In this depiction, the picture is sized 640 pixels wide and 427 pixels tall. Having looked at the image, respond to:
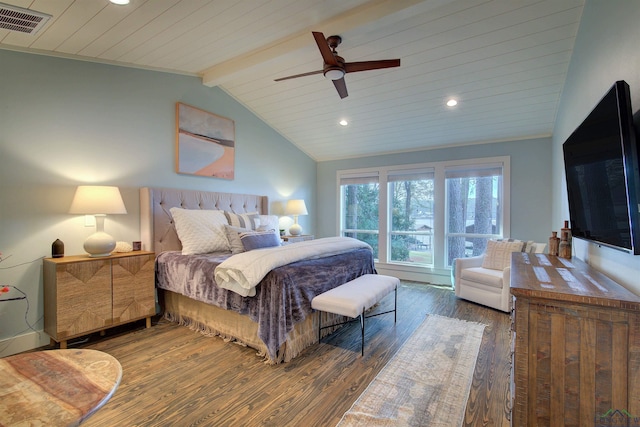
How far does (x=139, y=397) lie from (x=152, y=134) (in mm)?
2773

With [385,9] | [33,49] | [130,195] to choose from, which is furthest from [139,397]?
[385,9]

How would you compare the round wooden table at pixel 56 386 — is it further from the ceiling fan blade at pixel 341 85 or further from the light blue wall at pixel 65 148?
the ceiling fan blade at pixel 341 85

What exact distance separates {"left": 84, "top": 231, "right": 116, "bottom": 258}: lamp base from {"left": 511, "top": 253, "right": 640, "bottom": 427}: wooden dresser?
321 centimetres

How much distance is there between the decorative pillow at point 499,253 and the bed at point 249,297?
5.47 ft

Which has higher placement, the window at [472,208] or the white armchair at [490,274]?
the window at [472,208]

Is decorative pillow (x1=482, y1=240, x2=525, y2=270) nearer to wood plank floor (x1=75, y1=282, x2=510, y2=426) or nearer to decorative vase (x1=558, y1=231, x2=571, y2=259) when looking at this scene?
wood plank floor (x1=75, y1=282, x2=510, y2=426)

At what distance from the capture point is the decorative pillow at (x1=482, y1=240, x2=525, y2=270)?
3763mm

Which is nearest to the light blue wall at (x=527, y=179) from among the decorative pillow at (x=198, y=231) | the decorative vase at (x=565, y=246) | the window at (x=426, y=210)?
the window at (x=426, y=210)

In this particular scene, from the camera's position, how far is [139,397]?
6.31ft

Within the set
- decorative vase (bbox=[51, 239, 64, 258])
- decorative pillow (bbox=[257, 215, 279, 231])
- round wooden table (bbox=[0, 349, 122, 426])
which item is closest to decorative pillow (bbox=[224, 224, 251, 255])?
decorative pillow (bbox=[257, 215, 279, 231])

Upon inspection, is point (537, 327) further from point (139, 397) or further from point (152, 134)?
point (152, 134)

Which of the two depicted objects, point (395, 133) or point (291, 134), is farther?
point (291, 134)

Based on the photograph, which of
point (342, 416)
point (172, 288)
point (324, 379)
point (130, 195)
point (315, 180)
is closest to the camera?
point (342, 416)

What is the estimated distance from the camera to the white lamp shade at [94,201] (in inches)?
103
